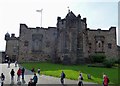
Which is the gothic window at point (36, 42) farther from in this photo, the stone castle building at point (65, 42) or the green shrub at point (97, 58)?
the green shrub at point (97, 58)

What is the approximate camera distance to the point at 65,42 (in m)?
63.7

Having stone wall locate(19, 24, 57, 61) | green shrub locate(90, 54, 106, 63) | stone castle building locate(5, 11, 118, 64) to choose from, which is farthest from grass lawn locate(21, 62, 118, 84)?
stone wall locate(19, 24, 57, 61)

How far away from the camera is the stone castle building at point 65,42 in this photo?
6312 cm

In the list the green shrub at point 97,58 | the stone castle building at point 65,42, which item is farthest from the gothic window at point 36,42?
the green shrub at point 97,58

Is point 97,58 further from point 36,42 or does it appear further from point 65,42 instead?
point 36,42

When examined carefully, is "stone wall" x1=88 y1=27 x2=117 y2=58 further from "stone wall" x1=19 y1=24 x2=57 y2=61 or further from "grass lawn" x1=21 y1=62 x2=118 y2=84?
"grass lawn" x1=21 y1=62 x2=118 y2=84

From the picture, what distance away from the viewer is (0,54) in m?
74.6

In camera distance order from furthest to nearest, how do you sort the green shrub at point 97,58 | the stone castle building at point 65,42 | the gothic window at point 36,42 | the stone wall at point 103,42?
the stone wall at point 103,42
the gothic window at point 36,42
the green shrub at point 97,58
the stone castle building at point 65,42

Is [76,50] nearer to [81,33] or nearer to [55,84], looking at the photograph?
[81,33]

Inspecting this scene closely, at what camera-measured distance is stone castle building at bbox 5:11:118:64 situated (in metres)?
63.1

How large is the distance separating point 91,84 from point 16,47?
47.3m

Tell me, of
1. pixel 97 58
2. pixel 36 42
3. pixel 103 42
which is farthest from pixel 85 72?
pixel 103 42

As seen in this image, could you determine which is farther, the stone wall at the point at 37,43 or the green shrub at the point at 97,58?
the stone wall at the point at 37,43

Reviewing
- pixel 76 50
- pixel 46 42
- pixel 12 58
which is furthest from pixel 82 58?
pixel 12 58
